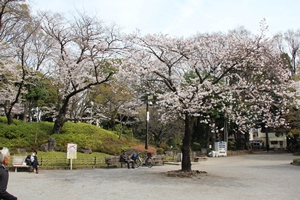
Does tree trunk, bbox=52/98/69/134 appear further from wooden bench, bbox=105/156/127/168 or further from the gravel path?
the gravel path

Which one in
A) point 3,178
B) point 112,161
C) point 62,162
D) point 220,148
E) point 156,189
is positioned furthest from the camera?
point 220,148

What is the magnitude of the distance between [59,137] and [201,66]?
12467 millimetres

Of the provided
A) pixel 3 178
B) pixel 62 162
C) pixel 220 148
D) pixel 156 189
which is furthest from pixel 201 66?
pixel 220 148

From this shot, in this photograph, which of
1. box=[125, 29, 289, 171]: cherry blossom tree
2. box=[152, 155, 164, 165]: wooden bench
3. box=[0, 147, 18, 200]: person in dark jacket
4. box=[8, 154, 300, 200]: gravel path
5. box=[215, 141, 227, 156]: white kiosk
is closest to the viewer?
box=[0, 147, 18, 200]: person in dark jacket

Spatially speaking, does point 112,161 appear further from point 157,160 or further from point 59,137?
point 59,137

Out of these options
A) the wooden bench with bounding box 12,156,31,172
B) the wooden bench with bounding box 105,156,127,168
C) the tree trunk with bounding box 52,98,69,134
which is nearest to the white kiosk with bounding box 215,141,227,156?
the wooden bench with bounding box 105,156,127,168

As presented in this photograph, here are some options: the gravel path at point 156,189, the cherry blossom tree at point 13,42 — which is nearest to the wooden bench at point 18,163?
the gravel path at point 156,189

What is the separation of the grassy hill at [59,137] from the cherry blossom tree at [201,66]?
9606 mm

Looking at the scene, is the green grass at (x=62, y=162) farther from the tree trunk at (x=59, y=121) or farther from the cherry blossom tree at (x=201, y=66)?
the cherry blossom tree at (x=201, y=66)

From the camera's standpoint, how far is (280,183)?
37.7 ft

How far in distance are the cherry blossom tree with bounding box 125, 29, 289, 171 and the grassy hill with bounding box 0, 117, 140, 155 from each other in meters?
9.61

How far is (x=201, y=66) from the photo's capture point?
48.6 feet

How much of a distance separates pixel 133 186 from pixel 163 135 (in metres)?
24.7

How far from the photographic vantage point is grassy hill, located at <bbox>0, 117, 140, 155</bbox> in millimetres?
20688
